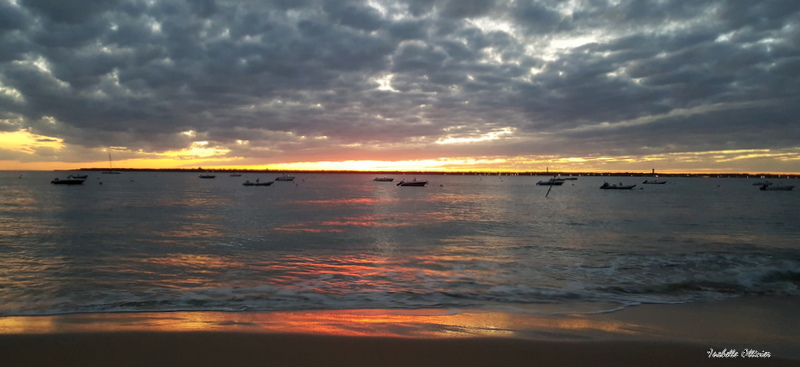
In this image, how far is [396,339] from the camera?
6.77 metres

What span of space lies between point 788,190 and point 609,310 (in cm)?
14838

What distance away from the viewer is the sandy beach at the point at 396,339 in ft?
19.7

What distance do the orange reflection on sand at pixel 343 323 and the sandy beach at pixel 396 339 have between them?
2 cm

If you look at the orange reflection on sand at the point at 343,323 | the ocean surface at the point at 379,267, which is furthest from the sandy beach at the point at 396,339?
the ocean surface at the point at 379,267

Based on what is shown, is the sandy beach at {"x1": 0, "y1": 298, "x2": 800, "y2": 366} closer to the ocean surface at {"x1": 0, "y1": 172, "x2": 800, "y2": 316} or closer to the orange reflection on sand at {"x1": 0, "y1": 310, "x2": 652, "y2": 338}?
the orange reflection on sand at {"x1": 0, "y1": 310, "x2": 652, "y2": 338}

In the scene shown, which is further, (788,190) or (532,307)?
(788,190)

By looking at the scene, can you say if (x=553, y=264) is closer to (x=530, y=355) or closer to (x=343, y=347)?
(x=530, y=355)

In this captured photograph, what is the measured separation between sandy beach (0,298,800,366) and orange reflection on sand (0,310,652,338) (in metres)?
0.02

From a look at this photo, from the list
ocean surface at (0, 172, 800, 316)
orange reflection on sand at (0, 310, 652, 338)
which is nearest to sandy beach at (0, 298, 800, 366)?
orange reflection on sand at (0, 310, 652, 338)

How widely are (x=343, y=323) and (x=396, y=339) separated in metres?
1.41

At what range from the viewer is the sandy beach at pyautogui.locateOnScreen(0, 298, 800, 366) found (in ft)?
19.7

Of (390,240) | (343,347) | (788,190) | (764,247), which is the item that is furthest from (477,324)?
(788,190)

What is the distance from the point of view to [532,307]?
31.5ft

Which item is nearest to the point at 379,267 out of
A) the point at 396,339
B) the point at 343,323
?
the point at 343,323
